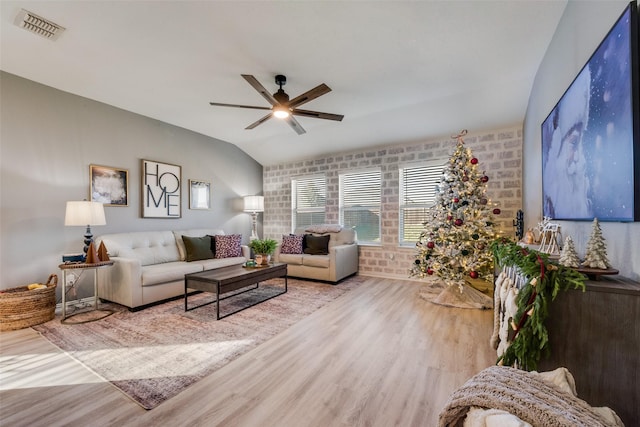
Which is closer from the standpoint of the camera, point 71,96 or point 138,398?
point 138,398

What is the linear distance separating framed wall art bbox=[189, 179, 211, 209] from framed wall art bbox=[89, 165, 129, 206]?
1.05 meters

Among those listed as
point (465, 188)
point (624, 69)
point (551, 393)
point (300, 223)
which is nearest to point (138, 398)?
point (551, 393)

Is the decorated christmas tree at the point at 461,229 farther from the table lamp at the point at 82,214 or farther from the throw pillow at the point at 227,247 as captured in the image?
the table lamp at the point at 82,214

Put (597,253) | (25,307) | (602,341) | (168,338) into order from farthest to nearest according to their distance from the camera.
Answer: (25,307) < (168,338) < (597,253) < (602,341)

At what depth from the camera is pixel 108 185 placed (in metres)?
3.89

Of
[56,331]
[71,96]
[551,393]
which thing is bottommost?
[56,331]

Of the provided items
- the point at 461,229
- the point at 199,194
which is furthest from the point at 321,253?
the point at 199,194

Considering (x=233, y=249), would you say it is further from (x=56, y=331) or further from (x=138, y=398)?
(x=138, y=398)

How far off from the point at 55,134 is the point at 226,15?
294 centimetres

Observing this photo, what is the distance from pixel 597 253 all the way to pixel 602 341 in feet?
1.26

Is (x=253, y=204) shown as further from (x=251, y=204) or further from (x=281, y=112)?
(x=281, y=112)

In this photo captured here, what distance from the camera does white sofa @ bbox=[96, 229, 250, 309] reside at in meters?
3.20

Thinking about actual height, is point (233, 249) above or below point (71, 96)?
below

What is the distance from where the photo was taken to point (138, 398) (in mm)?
1695
